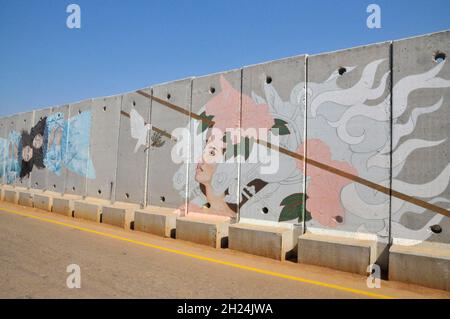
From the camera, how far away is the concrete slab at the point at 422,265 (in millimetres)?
4996

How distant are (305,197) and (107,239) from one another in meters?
4.25

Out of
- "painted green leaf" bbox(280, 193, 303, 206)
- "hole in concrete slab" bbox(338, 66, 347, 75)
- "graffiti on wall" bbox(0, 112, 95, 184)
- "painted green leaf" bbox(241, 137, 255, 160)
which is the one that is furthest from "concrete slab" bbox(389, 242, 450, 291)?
"graffiti on wall" bbox(0, 112, 95, 184)

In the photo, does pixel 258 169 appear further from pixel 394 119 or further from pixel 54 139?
pixel 54 139

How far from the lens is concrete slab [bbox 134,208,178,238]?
28.6ft

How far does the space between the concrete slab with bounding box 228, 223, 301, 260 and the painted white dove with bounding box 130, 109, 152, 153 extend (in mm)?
4568

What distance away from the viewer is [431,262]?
16.7ft

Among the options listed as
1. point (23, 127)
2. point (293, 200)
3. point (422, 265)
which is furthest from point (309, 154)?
point (23, 127)

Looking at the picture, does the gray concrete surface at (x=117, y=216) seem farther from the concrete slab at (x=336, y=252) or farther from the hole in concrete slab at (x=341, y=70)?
the hole in concrete slab at (x=341, y=70)

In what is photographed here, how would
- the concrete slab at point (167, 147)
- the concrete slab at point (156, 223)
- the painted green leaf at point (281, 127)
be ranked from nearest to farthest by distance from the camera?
1. the painted green leaf at point (281, 127)
2. the concrete slab at point (156, 223)
3. the concrete slab at point (167, 147)

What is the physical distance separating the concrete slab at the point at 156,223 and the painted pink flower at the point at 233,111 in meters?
2.43

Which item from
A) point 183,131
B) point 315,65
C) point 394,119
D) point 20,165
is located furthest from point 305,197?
point 20,165

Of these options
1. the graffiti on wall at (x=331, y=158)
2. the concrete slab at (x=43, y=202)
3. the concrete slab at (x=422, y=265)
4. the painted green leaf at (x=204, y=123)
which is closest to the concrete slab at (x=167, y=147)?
the painted green leaf at (x=204, y=123)

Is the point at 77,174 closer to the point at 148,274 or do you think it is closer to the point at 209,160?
the point at 209,160

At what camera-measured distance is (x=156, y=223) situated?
893 cm
